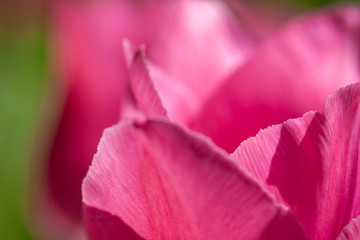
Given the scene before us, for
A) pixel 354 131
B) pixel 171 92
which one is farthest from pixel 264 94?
pixel 354 131

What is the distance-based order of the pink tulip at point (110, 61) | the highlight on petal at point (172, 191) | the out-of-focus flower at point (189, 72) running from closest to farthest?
the highlight on petal at point (172, 191) → the out-of-focus flower at point (189, 72) → the pink tulip at point (110, 61)

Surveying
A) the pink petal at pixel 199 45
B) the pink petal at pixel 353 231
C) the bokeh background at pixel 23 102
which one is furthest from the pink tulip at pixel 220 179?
the bokeh background at pixel 23 102

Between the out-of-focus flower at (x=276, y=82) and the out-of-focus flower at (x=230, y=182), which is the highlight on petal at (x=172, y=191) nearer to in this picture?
the out-of-focus flower at (x=230, y=182)

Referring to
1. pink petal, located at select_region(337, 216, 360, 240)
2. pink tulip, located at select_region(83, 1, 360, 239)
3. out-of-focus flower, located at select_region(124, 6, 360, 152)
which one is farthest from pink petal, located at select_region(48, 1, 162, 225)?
pink petal, located at select_region(337, 216, 360, 240)

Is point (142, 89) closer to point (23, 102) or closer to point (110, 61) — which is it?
point (110, 61)

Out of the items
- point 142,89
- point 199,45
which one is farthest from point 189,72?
point 142,89

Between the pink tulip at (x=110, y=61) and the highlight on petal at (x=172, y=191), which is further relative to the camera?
the pink tulip at (x=110, y=61)

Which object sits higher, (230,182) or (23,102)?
(23,102)

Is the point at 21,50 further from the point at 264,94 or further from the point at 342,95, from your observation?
the point at 342,95
